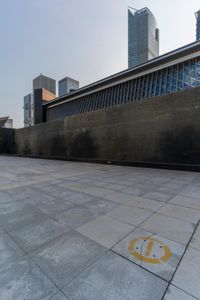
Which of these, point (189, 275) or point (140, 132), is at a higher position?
point (140, 132)

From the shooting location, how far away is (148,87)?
19.4m

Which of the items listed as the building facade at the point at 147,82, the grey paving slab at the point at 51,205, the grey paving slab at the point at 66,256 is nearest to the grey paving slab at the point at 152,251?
the grey paving slab at the point at 66,256

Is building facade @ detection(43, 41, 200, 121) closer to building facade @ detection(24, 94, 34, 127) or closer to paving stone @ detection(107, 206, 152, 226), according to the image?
paving stone @ detection(107, 206, 152, 226)

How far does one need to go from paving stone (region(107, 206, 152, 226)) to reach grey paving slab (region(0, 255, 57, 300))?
1341 mm

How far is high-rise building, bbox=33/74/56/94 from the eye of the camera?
328 ft

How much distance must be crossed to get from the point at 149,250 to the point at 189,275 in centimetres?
40

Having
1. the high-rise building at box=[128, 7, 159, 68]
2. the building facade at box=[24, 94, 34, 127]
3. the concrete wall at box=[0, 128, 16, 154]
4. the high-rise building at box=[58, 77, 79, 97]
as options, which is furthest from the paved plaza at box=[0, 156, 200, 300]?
the high-rise building at box=[58, 77, 79, 97]

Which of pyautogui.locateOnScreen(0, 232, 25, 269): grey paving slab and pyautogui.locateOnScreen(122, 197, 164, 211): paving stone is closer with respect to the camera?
pyautogui.locateOnScreen(0, 232, 25, 269): grey paving slab

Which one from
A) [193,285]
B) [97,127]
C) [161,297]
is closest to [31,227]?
[161,297]

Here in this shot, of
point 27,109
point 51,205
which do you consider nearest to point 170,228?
point 51,205

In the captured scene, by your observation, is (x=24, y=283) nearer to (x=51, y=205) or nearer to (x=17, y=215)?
(x=17, y=215)

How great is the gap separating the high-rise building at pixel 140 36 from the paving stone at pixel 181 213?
202 ft

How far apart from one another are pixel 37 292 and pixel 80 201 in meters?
2.04

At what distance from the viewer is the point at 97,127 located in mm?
11023
